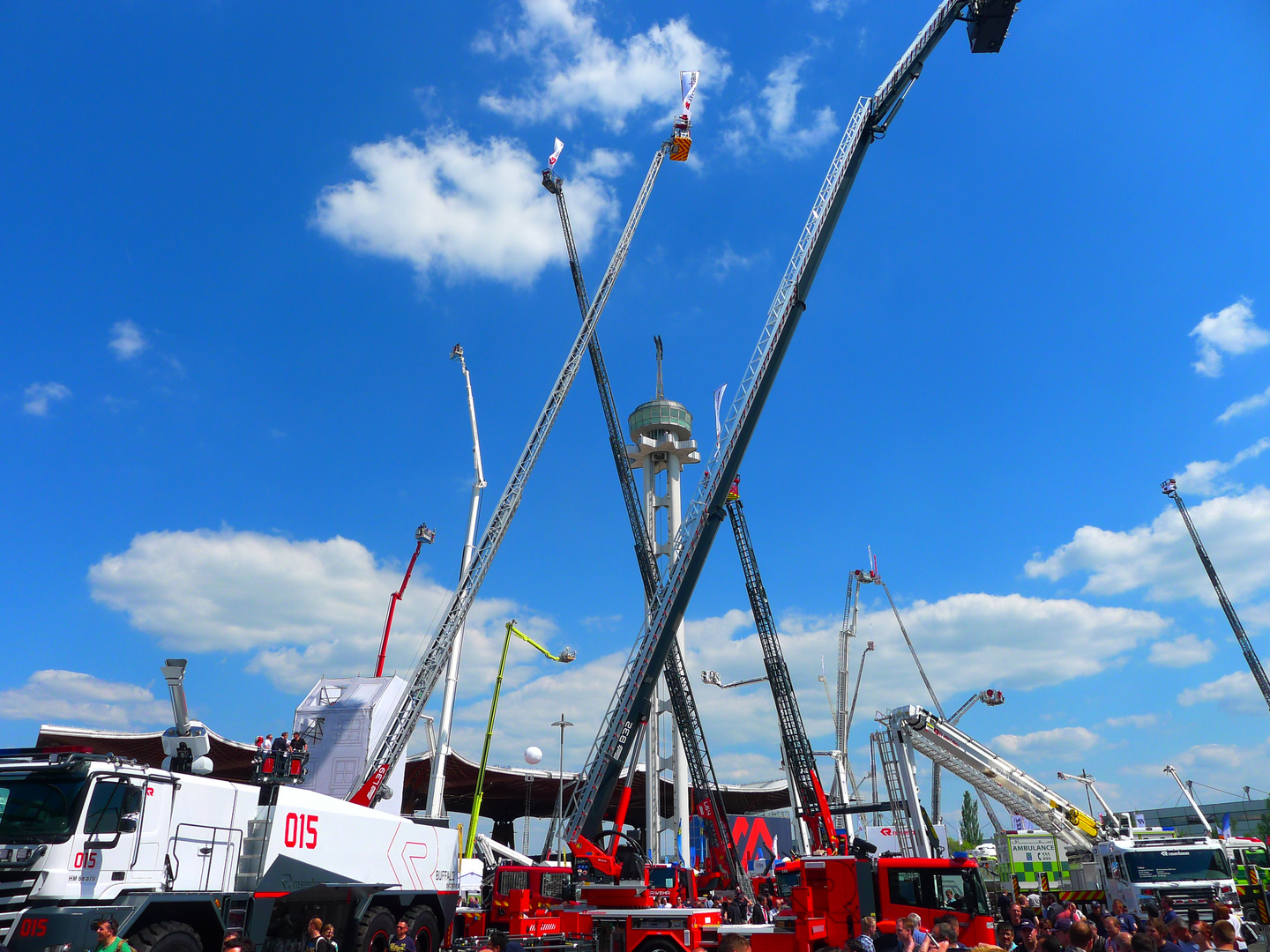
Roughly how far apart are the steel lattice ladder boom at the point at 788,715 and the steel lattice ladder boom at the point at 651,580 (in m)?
4.78

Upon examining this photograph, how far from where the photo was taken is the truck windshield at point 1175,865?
2111cm

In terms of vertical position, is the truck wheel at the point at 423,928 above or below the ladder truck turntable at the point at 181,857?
below

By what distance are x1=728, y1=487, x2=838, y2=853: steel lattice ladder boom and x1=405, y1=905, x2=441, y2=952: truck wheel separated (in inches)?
611

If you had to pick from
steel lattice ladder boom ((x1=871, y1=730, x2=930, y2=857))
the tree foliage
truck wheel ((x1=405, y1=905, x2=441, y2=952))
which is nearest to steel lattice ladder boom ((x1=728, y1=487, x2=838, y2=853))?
steel lattice ladder boom ((x1=871, y1=730, x2=930, y2=857))

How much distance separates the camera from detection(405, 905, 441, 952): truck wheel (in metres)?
17.3

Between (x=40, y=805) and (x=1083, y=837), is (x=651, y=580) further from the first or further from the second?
(x=40, y=805)

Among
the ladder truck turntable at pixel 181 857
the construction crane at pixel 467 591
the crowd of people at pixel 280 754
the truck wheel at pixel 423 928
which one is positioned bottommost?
the truck wheel at pixel 423 928

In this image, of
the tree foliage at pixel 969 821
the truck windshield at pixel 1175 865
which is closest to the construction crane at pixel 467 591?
the truck windshield at pixel 1175 865

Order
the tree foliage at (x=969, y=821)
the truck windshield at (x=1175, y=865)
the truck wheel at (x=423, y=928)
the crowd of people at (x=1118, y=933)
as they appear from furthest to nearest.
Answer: the tree foliage at (x=969, y=821)
the truck windshield at (x=1175, y=865)
the truck wheel at (x=423, y=928)
the crowd of people at (x=1118, y=933)

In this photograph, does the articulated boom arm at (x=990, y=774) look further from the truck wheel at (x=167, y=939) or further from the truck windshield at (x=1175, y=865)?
the truck wheel at (x=167, y=939)

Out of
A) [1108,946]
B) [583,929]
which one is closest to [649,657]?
[583,929]

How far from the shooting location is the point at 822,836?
3000cm

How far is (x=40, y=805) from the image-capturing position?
1145 cm

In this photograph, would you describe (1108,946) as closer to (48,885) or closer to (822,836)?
(48,885)
